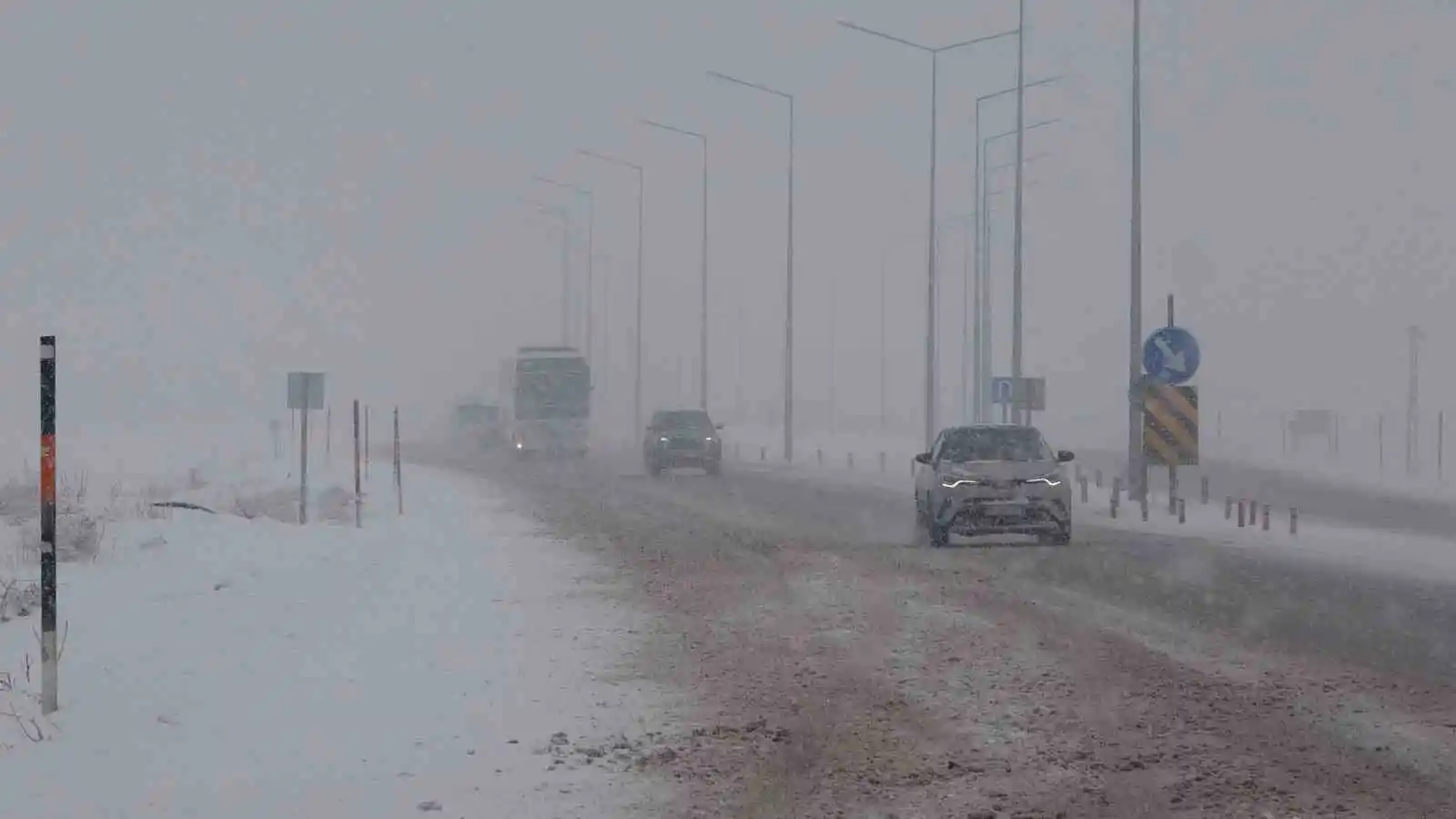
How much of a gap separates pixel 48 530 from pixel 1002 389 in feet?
116

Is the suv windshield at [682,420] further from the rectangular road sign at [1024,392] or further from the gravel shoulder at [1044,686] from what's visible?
the gravel shoulder at [1044,686]

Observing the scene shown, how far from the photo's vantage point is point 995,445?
2425cm

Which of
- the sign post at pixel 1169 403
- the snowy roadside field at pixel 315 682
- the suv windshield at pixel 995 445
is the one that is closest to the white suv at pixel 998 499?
the suv windshield at pixel 995 445

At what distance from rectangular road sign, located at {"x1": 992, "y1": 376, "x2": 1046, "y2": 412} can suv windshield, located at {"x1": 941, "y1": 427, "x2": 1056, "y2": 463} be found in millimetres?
13469

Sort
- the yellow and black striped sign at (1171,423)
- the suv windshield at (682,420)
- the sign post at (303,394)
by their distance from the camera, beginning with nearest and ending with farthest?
the sign post at (303,394) < the yellow and black striped sign at (1171,423) < the suv windshield at (682,420)

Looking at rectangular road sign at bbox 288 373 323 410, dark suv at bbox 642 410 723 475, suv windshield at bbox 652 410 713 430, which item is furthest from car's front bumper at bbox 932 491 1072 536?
suv windshield at bbox 652 410 713 430

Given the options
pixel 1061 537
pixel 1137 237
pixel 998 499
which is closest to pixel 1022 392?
pixel 1137 237

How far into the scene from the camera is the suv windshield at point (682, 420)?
47.5 meters

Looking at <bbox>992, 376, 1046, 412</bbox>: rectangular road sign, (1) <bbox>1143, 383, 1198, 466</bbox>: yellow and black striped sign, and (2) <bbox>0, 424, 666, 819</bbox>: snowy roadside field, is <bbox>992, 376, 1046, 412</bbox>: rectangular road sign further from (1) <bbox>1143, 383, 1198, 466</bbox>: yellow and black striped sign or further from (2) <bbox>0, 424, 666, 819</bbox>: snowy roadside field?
(2) <bbox>0, 424, 666, 819</bbox>: snowy roadside field

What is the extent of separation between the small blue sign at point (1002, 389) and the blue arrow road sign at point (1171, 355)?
12.8m

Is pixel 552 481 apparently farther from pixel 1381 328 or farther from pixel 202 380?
pixel 202 380

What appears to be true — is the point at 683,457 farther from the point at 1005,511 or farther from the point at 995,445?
the point at 1005,511

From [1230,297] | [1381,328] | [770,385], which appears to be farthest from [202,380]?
[1381,328]

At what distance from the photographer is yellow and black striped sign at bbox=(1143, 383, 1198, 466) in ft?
94.6
